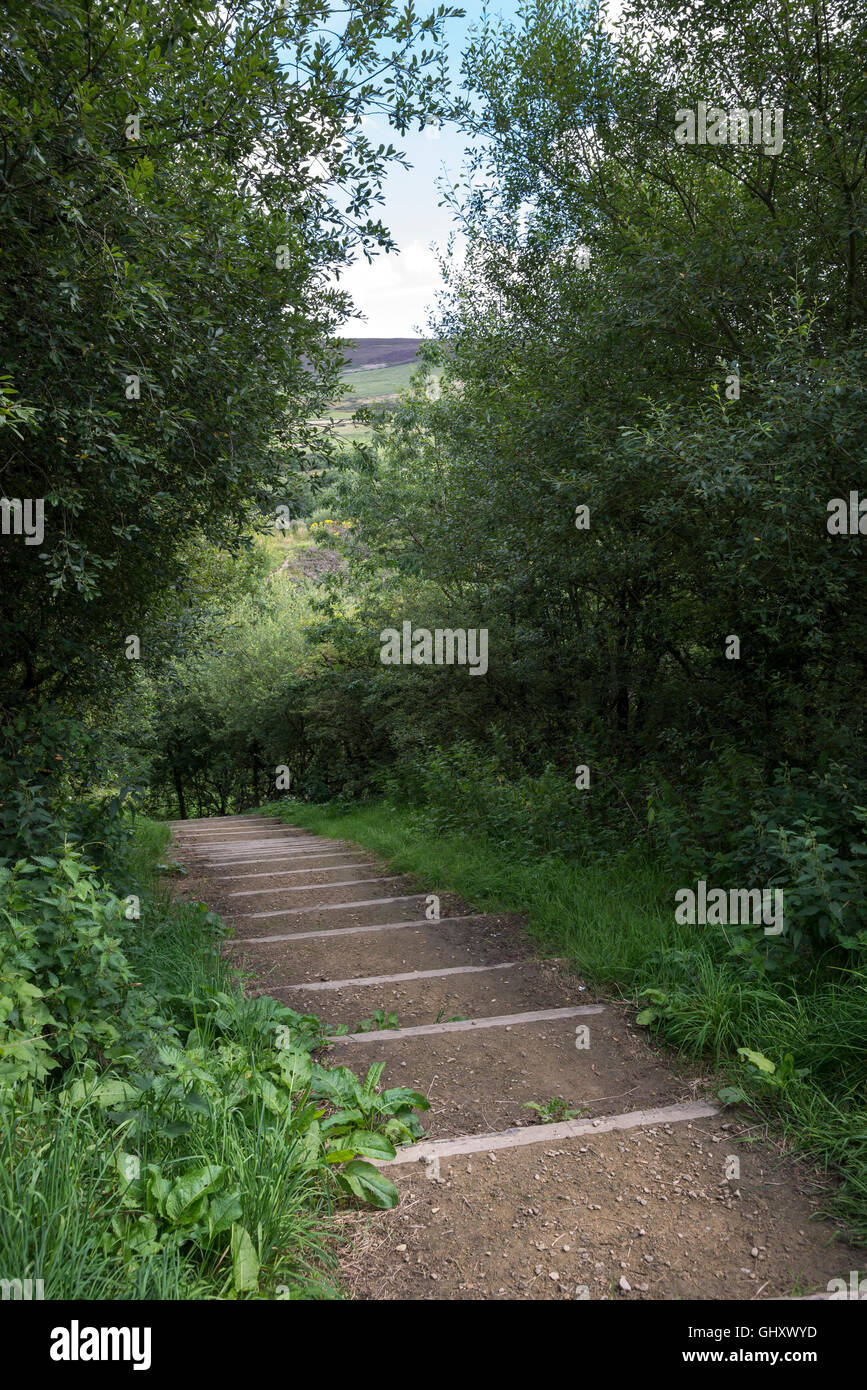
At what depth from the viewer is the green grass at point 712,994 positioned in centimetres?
287

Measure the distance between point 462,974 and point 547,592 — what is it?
4.52m

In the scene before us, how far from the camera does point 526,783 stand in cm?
748

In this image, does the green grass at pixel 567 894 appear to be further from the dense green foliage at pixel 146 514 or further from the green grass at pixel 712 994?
the dense green foliage at pixel 146 514

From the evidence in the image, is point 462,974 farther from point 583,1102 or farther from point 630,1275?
point 630,1275

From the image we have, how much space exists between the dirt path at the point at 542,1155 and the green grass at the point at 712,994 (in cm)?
13

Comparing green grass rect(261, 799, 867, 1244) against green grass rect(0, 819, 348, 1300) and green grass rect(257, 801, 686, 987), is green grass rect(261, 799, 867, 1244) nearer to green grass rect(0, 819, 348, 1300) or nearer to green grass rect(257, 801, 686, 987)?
green grass rect(257, 801, 686, 987)

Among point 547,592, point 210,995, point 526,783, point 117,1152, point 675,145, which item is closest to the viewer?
point 117,1152

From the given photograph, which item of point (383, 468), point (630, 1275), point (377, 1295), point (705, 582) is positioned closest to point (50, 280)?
point (377, 1295)

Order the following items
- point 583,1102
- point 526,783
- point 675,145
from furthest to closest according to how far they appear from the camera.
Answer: point 526,783 < point 675,145 < point 583,1102

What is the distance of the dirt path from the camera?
2.31 meters

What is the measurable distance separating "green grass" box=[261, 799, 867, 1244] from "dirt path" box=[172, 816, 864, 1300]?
0.44ft

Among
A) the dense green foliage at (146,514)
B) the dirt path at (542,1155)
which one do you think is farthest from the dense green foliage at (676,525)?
the dense green foliage at (146,514)

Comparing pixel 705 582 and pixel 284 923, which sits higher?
pixel 705 582

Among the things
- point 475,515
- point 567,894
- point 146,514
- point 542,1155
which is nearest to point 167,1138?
point 542,1155
